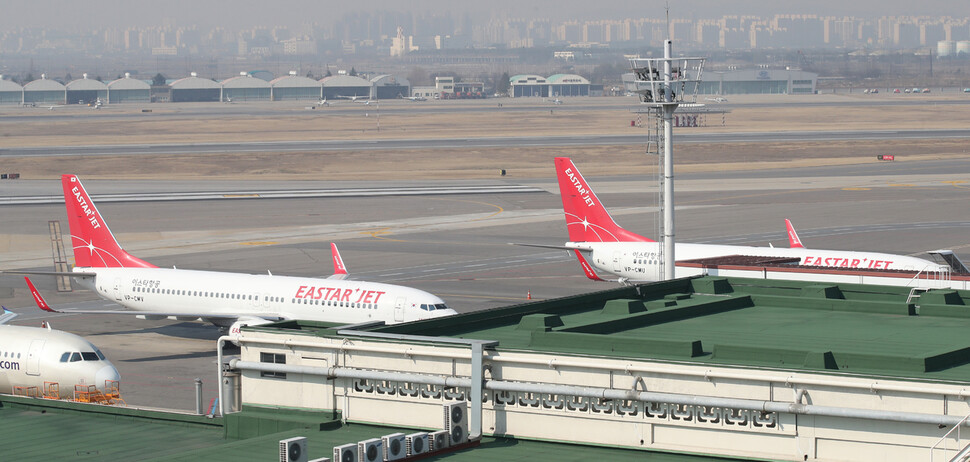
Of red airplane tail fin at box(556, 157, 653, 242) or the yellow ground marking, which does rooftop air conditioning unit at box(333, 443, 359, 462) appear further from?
the yellow ground marking

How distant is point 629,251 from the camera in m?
73.4

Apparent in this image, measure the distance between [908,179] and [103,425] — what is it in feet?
426

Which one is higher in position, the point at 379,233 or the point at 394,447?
the point at 394,447

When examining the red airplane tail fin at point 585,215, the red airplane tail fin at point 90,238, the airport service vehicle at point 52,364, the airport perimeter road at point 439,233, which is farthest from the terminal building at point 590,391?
the red airplane tail fin at point 585,215

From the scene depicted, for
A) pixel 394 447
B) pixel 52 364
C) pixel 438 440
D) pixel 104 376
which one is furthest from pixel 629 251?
pixel 394 447

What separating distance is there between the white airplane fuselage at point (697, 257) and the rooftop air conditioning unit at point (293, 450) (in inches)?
1783

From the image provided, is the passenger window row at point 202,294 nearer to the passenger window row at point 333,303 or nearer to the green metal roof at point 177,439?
the passenger window row at point 333,303

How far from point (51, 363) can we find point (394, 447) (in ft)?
96.2

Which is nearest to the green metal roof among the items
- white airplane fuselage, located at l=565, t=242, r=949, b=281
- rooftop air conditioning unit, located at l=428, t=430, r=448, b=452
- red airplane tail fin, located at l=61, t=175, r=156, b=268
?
rooftop air conditioning unit, located at l=428, t=430, r=448, b=452

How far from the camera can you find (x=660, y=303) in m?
41.7

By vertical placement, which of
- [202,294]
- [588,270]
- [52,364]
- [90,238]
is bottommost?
[52,364]

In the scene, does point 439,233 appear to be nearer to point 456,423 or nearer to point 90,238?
point 90,238

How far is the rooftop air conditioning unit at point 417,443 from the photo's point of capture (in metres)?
27.3

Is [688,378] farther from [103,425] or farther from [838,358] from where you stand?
[103,425]
